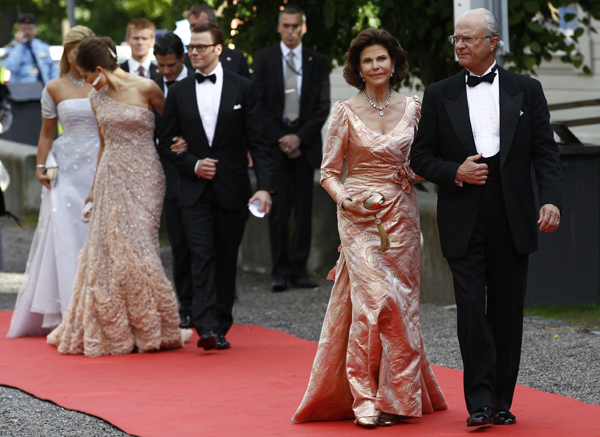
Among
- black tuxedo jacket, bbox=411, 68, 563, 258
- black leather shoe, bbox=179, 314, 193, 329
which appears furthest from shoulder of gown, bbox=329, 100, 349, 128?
black leather shoe, bbox=179, 314, 193, 329

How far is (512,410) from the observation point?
5727mm

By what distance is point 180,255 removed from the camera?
Answer: 8.91m

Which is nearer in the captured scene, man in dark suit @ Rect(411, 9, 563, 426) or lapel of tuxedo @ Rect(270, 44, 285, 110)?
man in dark suit @ Rect(411, 9, 563, 426)

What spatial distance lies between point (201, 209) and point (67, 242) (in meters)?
1.57

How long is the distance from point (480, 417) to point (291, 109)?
19.5 feet

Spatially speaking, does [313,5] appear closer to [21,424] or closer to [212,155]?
[212,155]

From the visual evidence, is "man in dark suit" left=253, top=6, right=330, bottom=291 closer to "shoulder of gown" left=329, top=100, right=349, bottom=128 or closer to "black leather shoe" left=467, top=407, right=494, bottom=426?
"shoulder of gown" left=329, top=100, right=349, bottom=128

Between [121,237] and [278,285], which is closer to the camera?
[121,237]

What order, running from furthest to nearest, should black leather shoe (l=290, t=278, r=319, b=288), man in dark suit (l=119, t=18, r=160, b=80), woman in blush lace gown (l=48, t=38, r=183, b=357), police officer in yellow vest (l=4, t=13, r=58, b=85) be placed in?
police officer in yellow vest (l=4, t=13, r=58, b=85) → black leather shoe (l=290, t=278, r=319, b=288) → man in dark suit (l=119, t=18, r=160, b=80) → woman in blush lace gown (l=48, t=38, r=183, b=357)

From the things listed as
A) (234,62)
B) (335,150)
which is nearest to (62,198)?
(234,62)

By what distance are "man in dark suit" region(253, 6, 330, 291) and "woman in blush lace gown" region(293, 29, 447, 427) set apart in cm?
493

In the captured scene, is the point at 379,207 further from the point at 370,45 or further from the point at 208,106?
the point at 208,106

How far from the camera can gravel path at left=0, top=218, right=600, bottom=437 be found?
580 cm

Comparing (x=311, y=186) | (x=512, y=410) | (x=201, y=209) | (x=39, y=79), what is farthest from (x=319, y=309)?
(x=39, y=79)
